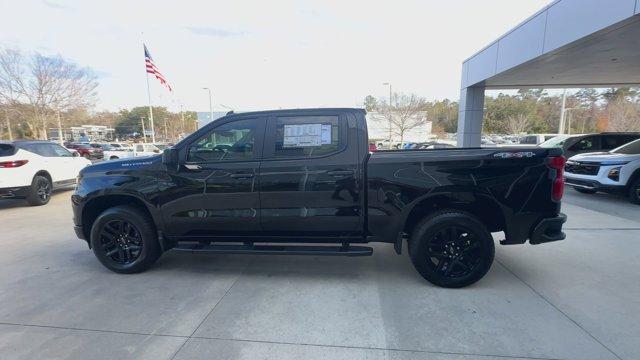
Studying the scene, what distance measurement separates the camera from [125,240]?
432cm

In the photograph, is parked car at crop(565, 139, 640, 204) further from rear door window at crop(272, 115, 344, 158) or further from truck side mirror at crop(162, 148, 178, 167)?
truck side mirror at crop(162, 148, 178, 167)

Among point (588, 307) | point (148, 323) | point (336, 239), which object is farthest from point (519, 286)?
point (148, 323)

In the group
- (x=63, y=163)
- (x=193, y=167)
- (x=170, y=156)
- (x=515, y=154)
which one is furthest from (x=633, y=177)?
(x=63, y=163)

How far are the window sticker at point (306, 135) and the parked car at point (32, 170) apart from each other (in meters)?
7.95

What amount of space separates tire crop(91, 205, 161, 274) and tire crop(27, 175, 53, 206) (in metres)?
5.99

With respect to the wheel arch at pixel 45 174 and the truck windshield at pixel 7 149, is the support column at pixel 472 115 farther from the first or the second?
the truck windshield at pixel 7 149

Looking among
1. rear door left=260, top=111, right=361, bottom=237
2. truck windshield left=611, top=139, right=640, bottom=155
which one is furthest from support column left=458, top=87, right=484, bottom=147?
rear door left=260, top=111, right=361, bottom=237

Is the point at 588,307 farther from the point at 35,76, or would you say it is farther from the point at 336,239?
the point at 35,76

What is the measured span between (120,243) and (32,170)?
633cm

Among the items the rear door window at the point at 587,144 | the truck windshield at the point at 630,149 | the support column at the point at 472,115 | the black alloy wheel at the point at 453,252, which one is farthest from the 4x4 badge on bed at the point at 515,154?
the support column at the point at 472,115

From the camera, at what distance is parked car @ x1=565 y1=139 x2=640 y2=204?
7.84m

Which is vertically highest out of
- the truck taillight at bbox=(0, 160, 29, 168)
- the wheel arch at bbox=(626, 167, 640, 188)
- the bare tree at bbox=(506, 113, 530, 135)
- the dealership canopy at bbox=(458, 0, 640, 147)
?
the dealership canopy at bbox=(458, 0, 640, 147)

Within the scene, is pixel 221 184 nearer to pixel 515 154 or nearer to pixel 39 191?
pixel 515 154

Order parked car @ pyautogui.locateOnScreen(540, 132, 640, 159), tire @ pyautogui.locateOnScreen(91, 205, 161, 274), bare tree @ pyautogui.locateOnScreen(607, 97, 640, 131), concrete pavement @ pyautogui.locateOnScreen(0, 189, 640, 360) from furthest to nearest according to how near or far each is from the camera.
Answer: bare tree @ pyautogui.locateOnScreen(607, 97, 640, 131)
parked car @ pyautogui.locateOnScreen(540, 132, 640, 159)
tire @ pyautogui.locateOnScreen(91, 205, 161, 274)
concrete pavement @ pyautogui.locateOnScreen(0, 189, 640, 360)
